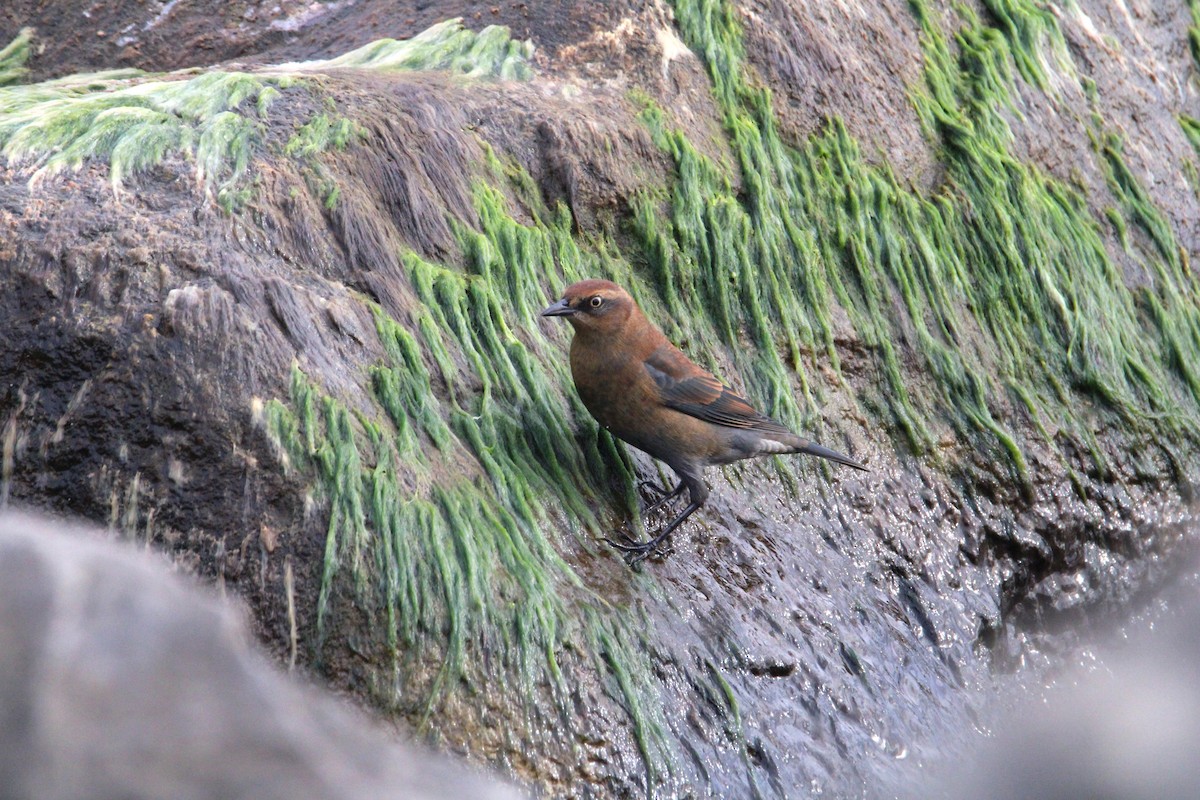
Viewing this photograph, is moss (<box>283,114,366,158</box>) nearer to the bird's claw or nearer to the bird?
the bird

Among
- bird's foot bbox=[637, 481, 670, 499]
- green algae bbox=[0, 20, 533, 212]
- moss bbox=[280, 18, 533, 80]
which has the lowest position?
bird's foot bbox=[637, 481, 670, 499]

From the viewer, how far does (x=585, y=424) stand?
4.75 metres

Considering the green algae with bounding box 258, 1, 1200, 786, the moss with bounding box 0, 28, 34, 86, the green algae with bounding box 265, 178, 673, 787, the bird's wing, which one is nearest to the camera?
the green algae with bounding box 265, 178, 673, 787

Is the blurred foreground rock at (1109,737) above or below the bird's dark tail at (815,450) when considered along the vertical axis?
below

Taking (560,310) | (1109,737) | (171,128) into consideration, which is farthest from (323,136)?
(1109,737)

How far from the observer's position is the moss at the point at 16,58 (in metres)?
6.55

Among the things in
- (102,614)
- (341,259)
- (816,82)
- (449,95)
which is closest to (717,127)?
(816,82)

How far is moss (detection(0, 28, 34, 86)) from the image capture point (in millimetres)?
6547

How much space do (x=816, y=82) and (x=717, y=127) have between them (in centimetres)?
69

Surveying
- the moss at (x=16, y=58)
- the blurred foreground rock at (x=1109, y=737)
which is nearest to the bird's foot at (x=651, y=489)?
the blurred foreground rock at (x=1109, y=737)

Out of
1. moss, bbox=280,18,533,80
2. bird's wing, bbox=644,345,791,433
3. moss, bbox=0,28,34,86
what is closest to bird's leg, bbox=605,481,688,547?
bird's wing, bbox=644,345,791,433

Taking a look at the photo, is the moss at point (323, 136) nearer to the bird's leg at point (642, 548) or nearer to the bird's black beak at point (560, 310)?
the bird's black beak at point (560, 310)

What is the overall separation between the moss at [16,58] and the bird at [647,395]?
401cm

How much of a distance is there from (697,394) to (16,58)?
469 centimetres
